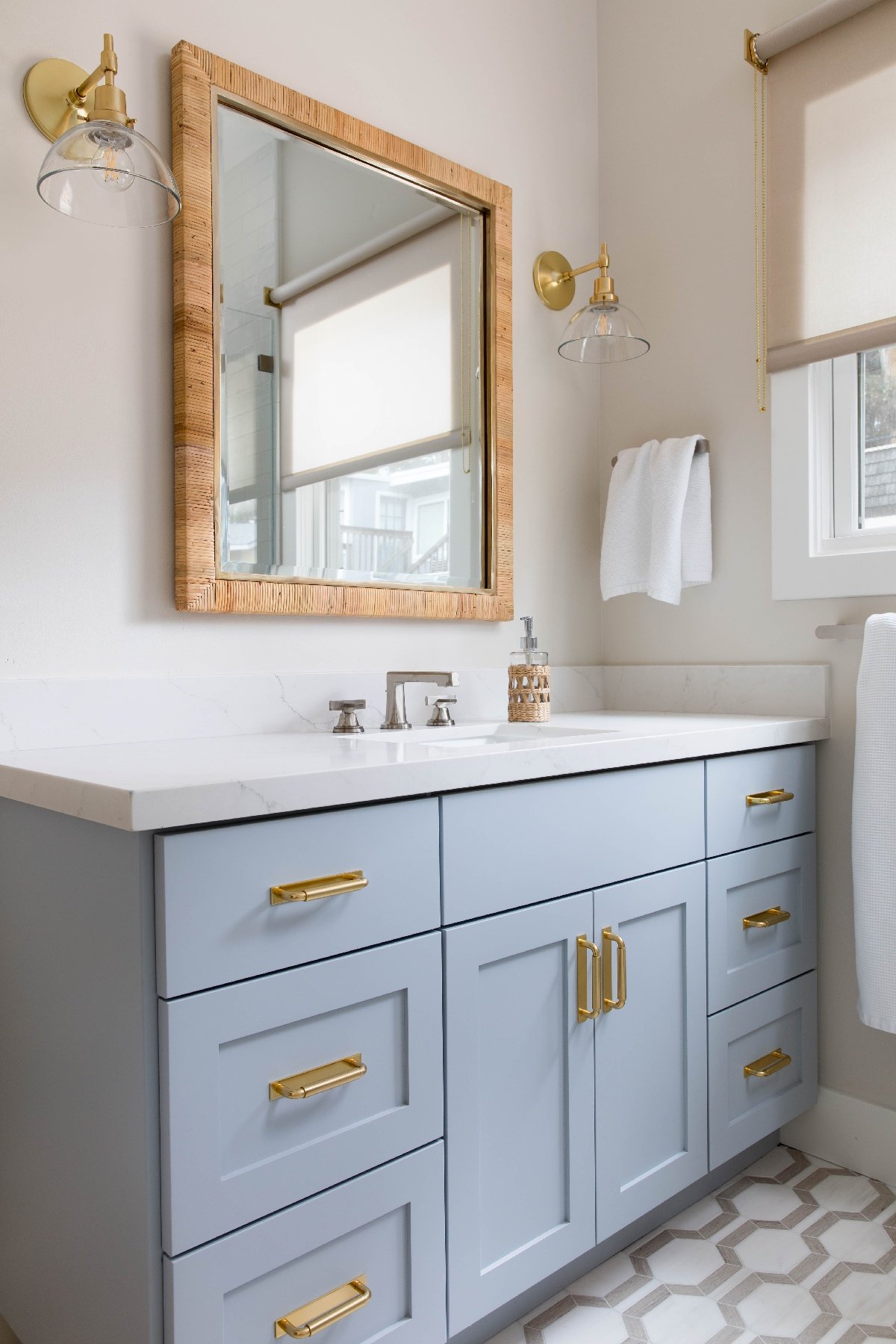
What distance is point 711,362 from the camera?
2008mm

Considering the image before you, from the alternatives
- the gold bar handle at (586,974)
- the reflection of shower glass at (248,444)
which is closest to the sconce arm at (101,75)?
the reflection of shower glass at (248,444)

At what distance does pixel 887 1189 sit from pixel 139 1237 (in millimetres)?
1389

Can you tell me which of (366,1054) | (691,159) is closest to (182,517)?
(366,1054)

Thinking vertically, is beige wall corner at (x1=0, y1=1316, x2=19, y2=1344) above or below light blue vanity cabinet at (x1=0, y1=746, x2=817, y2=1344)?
below

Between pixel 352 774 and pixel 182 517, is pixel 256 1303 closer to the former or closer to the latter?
pixel 352 774

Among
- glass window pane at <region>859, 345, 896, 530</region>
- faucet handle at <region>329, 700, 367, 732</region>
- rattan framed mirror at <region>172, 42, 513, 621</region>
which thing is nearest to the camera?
rattan framed mirror at <region>172, 42, 513, 621</region>

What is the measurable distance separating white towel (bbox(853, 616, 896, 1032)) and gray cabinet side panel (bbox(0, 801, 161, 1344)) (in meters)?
1.22

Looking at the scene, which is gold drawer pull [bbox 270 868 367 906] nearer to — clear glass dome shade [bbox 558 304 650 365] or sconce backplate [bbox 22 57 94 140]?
sconce backplate [bbox 22 57 94 140]

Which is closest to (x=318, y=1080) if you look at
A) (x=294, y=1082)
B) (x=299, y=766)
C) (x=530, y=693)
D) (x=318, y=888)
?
(x=294, y=1082)

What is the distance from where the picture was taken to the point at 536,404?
2074 mm

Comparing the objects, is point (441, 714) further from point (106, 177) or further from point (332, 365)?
point (106, 177)

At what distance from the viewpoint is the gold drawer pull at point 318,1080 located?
0.99 meters

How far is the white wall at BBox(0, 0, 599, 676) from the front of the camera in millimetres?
1322

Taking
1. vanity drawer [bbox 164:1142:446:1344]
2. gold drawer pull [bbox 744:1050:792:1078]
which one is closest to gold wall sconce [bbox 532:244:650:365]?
gold drawer pull [bbox 744:1050:792:1078]
